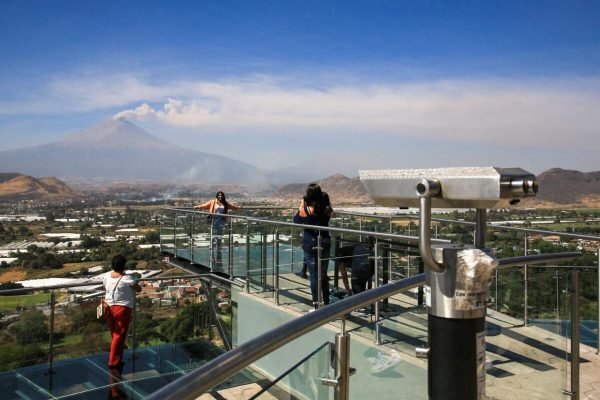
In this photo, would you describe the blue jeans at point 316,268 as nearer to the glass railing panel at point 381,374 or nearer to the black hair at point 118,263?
the black hair at point 118,263

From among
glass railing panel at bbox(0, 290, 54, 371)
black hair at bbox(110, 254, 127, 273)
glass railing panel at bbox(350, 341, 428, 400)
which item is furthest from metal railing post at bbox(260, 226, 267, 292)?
glass railing panel at bbox(350, 341, 428, 400)

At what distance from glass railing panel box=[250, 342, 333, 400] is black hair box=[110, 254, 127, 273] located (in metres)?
5.53

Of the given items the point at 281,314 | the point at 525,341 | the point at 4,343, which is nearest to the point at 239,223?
the point at 281,314

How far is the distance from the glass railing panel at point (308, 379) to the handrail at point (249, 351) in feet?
0.67

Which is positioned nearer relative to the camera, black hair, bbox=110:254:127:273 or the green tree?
the green tree

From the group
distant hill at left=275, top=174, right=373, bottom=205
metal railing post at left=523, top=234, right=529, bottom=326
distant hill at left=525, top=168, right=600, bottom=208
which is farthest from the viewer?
distant hill at left=525, top=168, right=600, bottom=208

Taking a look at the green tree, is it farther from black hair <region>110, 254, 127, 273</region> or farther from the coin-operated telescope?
the coin-operated telescope

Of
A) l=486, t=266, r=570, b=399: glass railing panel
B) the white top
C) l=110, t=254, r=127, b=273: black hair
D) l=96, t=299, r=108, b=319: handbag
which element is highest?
l=486, t=266, r=570, b=399: glass railing panel

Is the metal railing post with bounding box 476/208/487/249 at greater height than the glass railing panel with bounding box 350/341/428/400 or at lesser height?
greater

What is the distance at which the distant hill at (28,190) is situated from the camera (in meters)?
57.8

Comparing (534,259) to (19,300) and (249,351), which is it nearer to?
(249,351)

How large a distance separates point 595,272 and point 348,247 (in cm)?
304

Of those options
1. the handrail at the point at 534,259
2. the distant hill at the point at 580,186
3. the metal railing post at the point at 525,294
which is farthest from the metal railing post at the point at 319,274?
the distant hill at the point at 580,186

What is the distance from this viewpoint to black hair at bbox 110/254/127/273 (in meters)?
7.03
